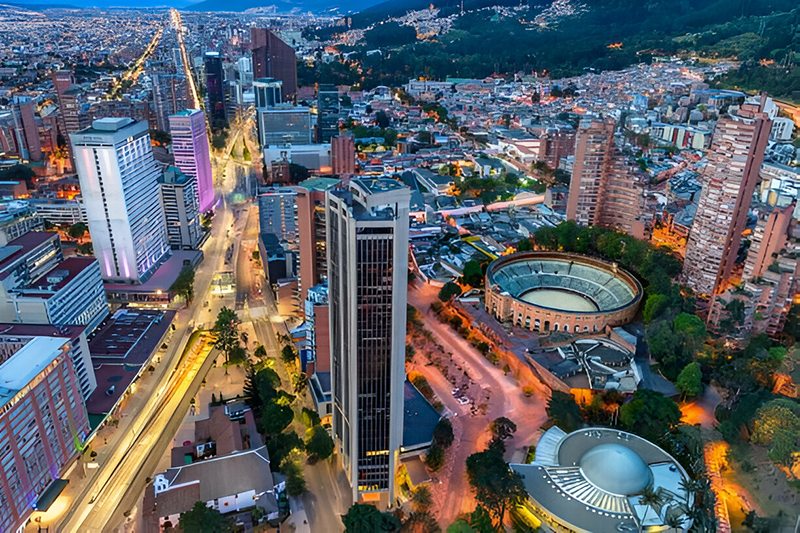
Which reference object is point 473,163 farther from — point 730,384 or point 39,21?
point 39,21

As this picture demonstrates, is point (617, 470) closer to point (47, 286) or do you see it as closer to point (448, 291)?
point (448, 291)

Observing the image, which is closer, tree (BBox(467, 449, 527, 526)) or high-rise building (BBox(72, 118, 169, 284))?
tree (BBox(467, 449, 527, 526))

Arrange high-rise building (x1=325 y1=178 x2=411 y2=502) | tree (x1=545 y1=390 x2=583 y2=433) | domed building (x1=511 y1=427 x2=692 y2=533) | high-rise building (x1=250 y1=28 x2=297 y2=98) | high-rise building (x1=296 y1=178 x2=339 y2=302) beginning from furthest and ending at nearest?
high-rise building (x1=250 y1=28 x2=297 y2=98) → high-rise building (x1=296 y1=178 x2=339 y2=302) → tree (x1=545 y1=390 x2=583 y2=433) → domed building (x1=511 y1=427 x2=692 y2=533) → high-rise building (x1=325 y1=178 x2=411 y2=502)

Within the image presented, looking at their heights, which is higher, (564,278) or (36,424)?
(36,424)

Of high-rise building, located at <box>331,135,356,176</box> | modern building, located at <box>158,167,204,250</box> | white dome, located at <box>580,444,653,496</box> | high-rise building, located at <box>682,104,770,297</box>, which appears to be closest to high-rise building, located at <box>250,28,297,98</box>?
high-rise building, located at <box>331,135,356,176</box>

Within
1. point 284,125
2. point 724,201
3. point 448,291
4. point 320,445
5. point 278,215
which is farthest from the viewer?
point 284,125

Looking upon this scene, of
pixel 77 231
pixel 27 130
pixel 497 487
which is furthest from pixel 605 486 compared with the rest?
pixel 27 130

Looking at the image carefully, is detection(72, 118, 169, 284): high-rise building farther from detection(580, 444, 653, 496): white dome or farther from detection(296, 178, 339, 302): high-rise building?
detection(580, 444, 653, 496): white dome
